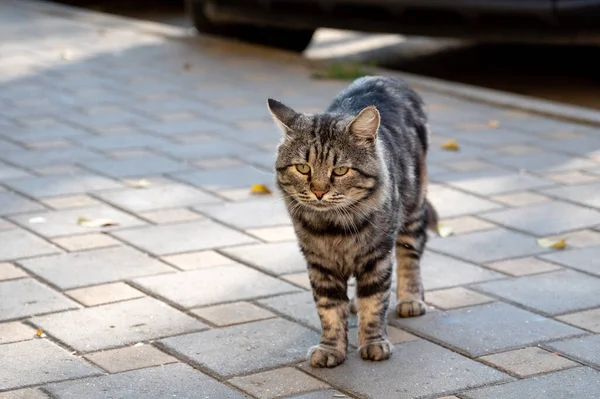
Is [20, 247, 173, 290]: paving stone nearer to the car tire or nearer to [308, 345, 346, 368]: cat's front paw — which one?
[308, 345, 346, 368]: cat's front paw

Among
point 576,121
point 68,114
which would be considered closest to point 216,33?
point 68,114

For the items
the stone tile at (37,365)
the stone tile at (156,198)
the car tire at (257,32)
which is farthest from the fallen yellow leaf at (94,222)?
the car tire at (257,32)

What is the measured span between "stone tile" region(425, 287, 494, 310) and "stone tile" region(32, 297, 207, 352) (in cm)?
101

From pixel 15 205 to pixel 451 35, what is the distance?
454 cm

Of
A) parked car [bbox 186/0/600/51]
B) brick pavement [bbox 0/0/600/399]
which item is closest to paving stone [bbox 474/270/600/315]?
brick pavement [bbox 0/0/600/399]

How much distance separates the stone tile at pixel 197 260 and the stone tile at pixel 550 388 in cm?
165

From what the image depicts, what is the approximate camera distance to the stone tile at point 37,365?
11.9 feet

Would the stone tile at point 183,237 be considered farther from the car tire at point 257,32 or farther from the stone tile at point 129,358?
the car tire at point 257,32

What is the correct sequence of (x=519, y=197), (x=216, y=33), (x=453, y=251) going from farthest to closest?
(x=216, y=33), (x=519, y=197), (x=453, y=251)

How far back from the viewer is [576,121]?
7.62 meters

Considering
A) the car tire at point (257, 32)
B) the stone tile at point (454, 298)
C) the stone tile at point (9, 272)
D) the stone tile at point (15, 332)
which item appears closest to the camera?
the stone tile at point (15, 332)

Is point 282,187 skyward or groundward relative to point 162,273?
skyward

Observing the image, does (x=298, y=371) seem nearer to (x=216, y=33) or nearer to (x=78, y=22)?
(x=216, y=33)

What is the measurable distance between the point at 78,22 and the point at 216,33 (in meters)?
1.58
